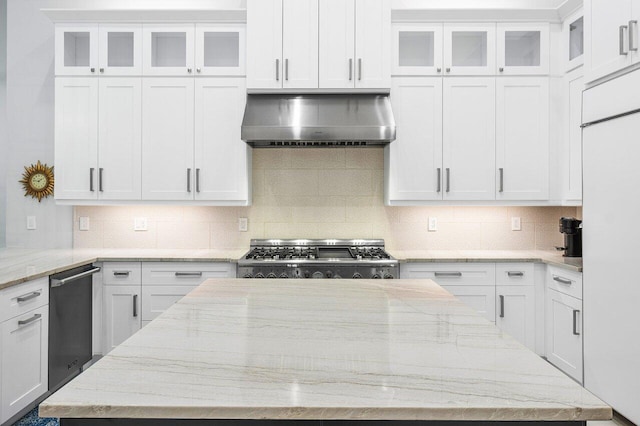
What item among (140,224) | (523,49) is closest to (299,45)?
(523,49)

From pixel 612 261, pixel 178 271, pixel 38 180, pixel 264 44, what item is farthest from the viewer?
pixel 38 180

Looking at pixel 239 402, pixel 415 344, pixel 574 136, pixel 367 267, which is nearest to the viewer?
pixel 239 402

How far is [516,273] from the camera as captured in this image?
10.8 feet

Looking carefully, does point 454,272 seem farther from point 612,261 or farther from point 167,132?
point 167,132

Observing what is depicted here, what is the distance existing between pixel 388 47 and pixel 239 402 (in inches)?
123

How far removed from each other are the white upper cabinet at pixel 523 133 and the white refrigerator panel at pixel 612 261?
744 mm

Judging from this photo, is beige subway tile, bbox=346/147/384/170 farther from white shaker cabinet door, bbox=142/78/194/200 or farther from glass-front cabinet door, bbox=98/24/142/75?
glass-front cabinet door, bbox=98/24/142/75

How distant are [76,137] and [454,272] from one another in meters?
3.01

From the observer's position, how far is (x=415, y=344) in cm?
117

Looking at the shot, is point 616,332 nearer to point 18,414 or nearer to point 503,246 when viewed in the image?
point 503,246

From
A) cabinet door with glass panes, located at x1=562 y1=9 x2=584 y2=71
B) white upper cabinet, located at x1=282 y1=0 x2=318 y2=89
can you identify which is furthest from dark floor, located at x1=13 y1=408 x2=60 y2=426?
cabinet door with glass panes, located at x1=562 y1=9 x2=584 y2=71

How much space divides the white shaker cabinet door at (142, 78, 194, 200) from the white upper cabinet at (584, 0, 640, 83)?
8.86 ft

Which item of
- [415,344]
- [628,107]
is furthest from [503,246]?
[415,344]

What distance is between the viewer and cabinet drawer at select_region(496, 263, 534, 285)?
330 centimetres
